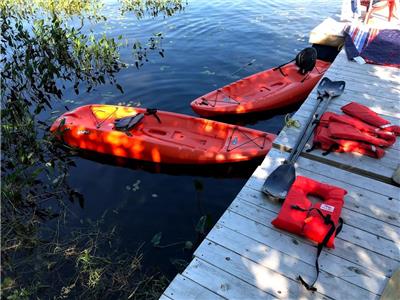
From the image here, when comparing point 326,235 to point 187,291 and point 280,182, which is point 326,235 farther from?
point 187,291

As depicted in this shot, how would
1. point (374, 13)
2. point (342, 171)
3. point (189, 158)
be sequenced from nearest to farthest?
point (342, 171)
point (189, 158)
point (374, 13)

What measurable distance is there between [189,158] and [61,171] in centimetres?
250

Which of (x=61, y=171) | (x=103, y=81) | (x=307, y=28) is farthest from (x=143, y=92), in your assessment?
(x=307, y=28)

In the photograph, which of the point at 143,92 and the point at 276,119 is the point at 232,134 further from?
the point at 143,92

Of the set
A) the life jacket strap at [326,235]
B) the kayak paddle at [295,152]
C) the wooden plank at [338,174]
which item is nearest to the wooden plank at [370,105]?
the kayak paddle at [295,152]

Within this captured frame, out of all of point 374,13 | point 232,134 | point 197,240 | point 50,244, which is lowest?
point 197,240

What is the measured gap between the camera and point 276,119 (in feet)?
25.8

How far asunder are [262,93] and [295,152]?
11.1 feet

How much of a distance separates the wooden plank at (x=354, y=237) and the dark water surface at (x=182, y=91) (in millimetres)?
1332

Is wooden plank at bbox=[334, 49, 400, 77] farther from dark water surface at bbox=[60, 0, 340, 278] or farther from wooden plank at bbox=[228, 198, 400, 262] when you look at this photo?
wooden plank at bbox=[228, 198, 400, 262]

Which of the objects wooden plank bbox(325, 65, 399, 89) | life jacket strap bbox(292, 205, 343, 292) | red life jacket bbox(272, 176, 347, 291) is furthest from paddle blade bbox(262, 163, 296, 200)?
wooden plank bbox(325, 65, 399, 89)

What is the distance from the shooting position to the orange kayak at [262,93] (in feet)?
24.2

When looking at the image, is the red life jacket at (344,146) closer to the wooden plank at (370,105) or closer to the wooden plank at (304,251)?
the wooden plank at (370,105)

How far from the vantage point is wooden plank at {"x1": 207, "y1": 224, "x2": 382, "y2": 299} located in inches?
124
